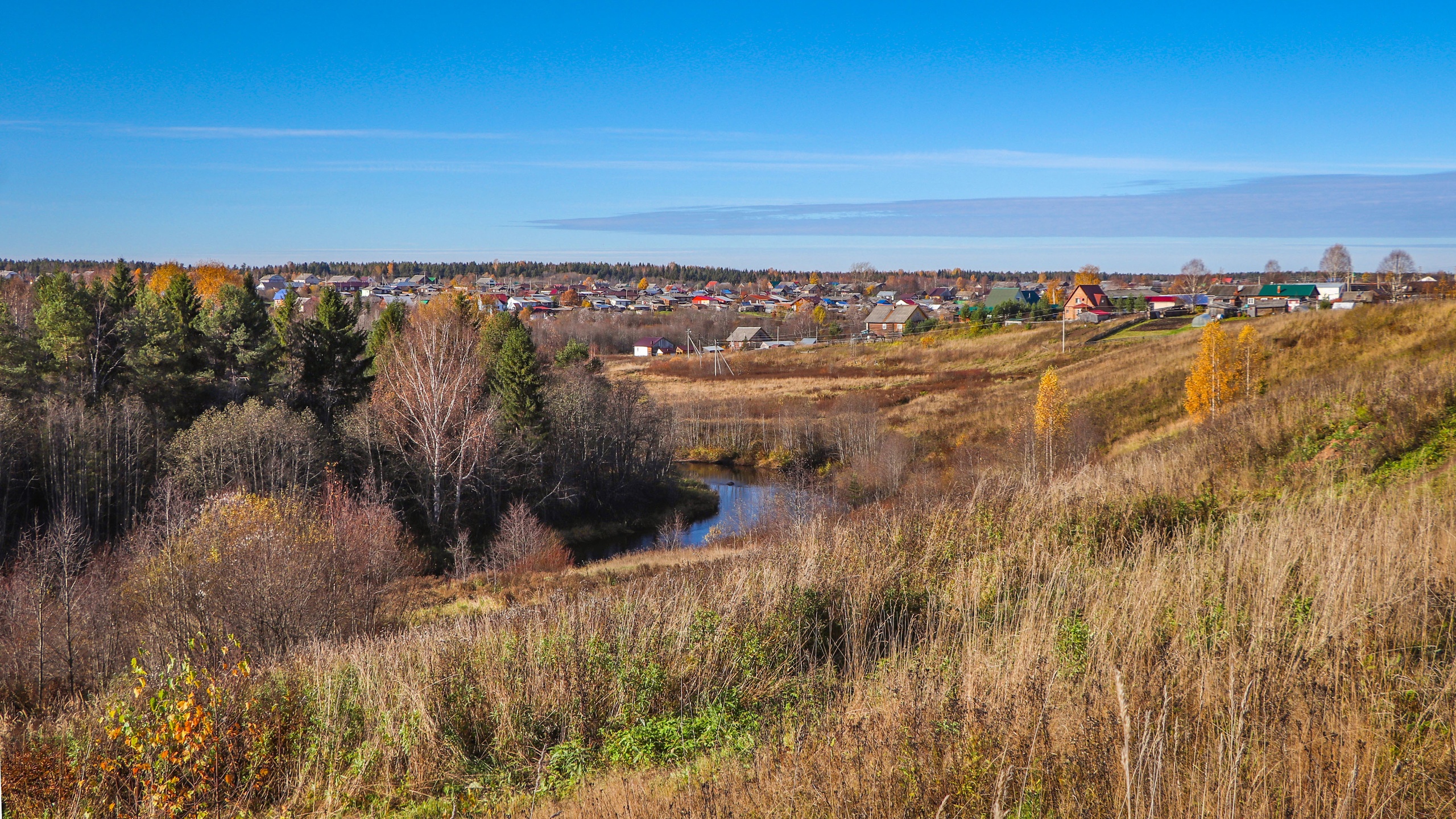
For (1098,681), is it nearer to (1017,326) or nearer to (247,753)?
(247,753)

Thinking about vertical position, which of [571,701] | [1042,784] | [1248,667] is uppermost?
[1248,667]

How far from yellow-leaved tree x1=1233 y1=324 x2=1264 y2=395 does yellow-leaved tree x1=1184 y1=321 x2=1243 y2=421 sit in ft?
0.96

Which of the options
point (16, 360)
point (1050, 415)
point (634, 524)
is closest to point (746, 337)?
point (634, 524)


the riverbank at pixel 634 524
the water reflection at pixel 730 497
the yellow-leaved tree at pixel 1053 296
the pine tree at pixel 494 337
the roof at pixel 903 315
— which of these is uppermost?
the yellow-leaved tree at pixel 1053 296

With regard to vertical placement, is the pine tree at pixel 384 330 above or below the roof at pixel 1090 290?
below

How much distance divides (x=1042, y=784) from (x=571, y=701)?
3090 millimetres

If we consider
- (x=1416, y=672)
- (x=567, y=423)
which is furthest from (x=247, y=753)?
(x=567, y=423)

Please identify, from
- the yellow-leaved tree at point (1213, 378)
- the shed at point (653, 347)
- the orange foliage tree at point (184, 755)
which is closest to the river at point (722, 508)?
the yellow-leaved tree at point (1213, 378)

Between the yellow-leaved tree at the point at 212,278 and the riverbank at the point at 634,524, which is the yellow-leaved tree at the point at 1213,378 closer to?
the riverbank at the point at 634,524

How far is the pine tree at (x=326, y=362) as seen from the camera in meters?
40.2

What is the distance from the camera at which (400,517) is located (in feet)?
118

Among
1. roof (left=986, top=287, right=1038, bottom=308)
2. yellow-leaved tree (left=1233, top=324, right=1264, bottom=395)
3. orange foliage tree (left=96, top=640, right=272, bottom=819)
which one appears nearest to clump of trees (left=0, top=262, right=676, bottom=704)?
orange foliage tree (left=96, top=640, right=272, bottom=819)

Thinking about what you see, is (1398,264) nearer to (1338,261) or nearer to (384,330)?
(1338,261)

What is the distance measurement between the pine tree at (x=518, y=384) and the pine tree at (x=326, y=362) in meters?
6.98
